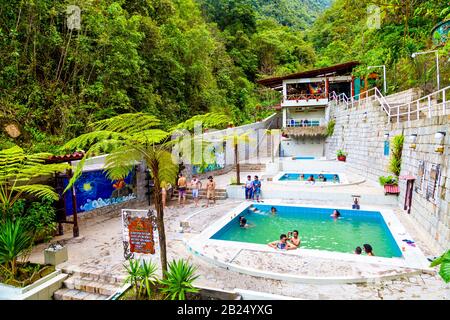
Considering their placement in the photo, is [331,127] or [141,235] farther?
[331,127]

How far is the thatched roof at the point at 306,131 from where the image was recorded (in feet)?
86.4

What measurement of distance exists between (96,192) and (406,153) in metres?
12.5

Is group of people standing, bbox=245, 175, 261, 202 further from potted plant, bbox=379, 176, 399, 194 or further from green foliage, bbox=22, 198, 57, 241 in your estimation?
green foliage, bbox=22, 198, 57, 241

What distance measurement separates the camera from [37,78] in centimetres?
1300

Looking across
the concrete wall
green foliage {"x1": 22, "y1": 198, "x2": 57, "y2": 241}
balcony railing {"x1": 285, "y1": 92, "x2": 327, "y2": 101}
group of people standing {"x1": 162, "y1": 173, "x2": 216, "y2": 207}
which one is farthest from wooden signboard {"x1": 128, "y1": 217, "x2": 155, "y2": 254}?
balcony railing {"x1": 285, "y1": 92, "x2": 327, "y2": 101}

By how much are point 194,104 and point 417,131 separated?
16.5 m

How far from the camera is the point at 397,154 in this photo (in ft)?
40.5

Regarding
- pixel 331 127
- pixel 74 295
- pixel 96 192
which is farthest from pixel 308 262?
pixel 331 127

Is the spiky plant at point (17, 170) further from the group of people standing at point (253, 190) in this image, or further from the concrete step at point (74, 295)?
the group of people standing at point (253, 190)

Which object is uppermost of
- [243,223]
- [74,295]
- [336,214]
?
[336,214]

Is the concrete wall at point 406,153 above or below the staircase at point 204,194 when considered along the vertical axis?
above

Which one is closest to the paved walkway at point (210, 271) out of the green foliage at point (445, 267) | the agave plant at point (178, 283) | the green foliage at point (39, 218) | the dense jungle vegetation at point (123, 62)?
the green foliage at point (39, 218)

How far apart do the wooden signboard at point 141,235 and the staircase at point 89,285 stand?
3.35 ft

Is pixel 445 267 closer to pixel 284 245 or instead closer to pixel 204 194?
pixel 284 245
